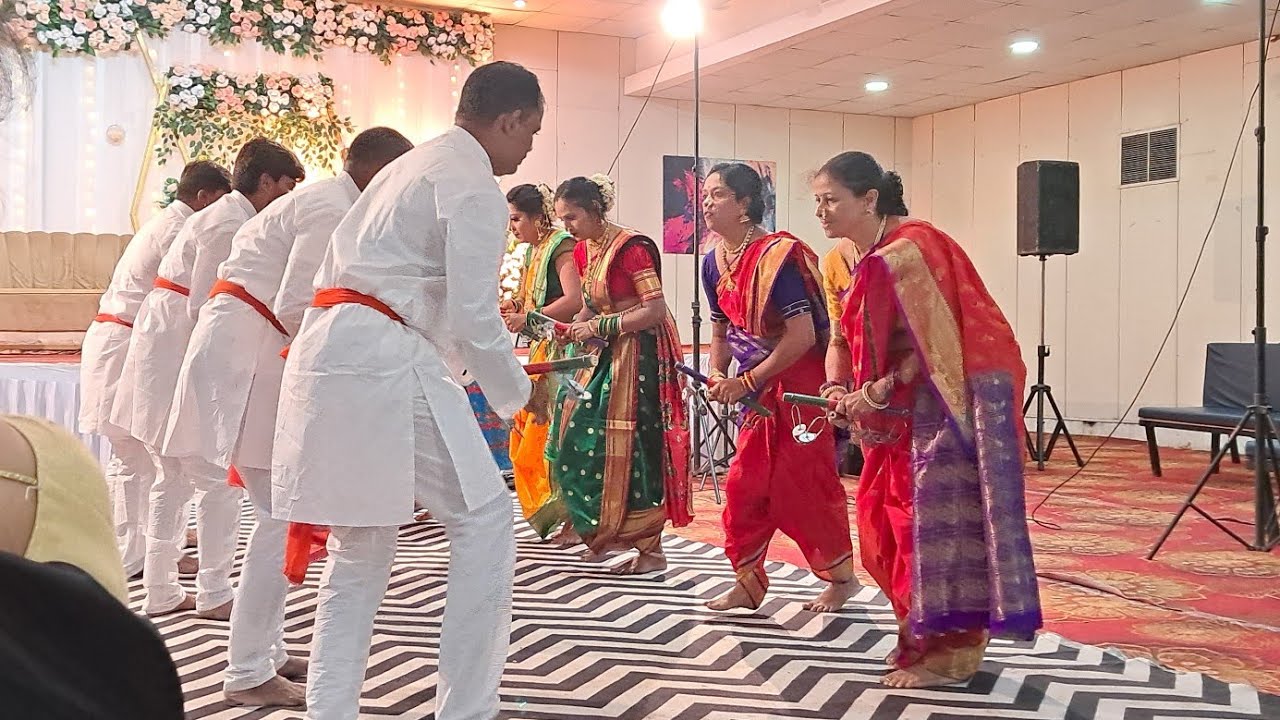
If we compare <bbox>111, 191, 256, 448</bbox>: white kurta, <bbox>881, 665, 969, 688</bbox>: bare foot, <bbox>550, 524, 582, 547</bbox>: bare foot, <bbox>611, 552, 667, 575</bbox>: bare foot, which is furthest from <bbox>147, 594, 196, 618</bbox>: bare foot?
<bbox>881, 665, 969, 688</bbox>: bare foot

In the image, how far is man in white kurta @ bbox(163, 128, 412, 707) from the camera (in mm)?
2732

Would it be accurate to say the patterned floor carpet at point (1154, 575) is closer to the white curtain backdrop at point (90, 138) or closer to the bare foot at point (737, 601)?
the bare foot at point (737, 601)

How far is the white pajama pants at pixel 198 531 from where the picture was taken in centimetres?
352

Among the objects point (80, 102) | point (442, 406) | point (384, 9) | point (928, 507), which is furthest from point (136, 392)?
point (384, 9)

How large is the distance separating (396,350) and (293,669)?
1.19m

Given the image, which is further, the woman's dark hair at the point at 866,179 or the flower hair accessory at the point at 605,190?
the flower hair accessory at the point at 605,190

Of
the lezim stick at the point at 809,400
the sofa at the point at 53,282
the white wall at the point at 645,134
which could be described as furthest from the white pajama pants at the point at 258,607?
the white wall at the point at 645,134

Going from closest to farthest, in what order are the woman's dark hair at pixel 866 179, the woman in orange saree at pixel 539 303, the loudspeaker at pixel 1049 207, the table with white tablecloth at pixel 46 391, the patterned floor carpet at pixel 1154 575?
the woman's dark hair at pixel 866 179 < the patterned floor carpet at pixel 1154 575 < the woman in orange saree at pixel 539 303 < the table with white tablecloth at pixel 46 391 < the loudspeaker at pixel 1049 207

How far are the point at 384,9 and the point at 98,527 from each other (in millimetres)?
9395

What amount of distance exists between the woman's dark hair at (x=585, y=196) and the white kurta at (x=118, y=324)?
4.63ft

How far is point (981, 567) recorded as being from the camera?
2.85 m

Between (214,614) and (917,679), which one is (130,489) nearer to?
(214,614)

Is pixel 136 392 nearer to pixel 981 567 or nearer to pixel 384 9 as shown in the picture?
pixel 981 567

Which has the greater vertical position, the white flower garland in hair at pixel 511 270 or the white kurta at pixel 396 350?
the white flower garland in hair at pixel 511 270
